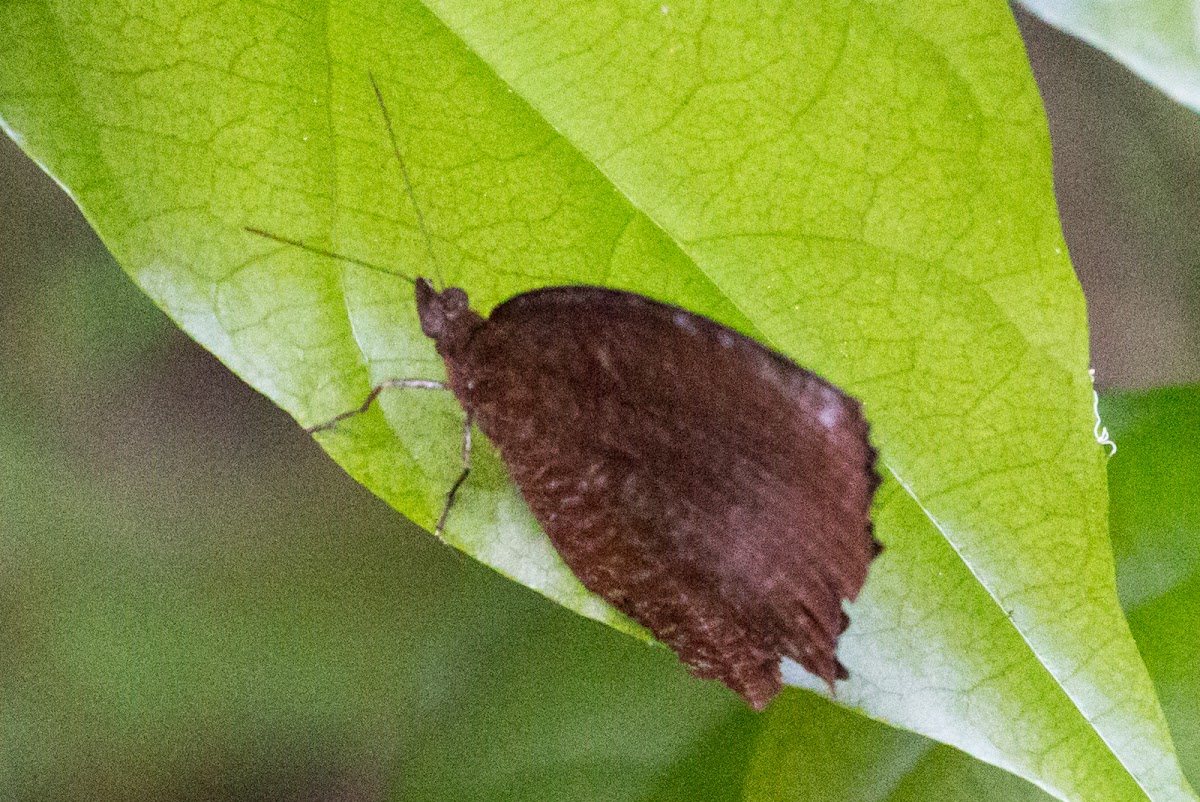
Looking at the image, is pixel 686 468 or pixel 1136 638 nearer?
pixel 686 468

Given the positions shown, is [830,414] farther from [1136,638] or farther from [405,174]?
[1136,638]

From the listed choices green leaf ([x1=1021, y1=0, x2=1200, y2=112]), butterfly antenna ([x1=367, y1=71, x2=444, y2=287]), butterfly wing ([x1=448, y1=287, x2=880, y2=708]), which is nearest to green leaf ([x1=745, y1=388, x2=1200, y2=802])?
butterfly wing ([x1=448, y1=287, x2=880, y2=708])

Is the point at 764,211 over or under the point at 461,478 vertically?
over

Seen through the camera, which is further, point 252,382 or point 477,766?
point 477,766

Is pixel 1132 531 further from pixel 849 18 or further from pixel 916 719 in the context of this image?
pixel 849 18

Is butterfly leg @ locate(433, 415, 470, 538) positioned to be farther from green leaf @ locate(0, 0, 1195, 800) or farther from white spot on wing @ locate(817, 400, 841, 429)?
white spot on wing @ locate(817, 400, 841, 429)

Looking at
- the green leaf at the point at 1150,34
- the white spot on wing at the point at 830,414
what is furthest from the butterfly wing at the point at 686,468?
the green leaf at the point at 1150,34

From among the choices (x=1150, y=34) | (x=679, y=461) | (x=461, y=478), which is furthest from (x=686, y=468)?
(x=1150, y=34)

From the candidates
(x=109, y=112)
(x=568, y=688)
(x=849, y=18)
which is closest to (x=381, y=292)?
(x=109, y=112)
